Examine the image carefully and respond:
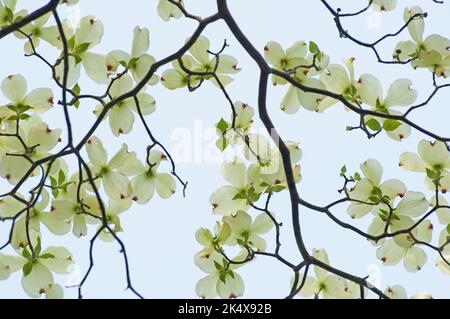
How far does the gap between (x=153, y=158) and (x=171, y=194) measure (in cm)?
9

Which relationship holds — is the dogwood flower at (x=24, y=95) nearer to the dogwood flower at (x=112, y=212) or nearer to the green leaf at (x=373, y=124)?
the dogwood flower at (x=112, y=212)

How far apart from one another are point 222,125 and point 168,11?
0.28m

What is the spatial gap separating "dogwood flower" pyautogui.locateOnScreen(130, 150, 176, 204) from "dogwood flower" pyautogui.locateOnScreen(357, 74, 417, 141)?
1.42ft

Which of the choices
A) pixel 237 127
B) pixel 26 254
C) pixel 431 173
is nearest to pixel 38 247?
pixel 26 254

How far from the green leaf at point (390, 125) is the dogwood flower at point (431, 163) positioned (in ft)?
0.20

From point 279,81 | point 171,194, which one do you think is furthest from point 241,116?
Answer: point 171,194

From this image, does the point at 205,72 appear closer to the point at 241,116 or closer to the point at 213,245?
the point at 241,116

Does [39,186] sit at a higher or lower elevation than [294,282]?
higher

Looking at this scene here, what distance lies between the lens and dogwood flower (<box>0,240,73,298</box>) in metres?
1.77

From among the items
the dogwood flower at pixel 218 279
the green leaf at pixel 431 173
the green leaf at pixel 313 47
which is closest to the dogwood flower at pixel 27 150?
the dogwood flower at pixel 218 279

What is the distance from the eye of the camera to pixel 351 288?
6.07 feet
